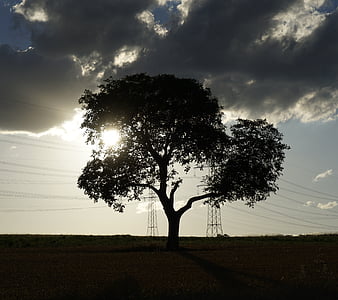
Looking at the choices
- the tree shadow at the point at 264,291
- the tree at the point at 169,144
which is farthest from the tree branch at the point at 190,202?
the tree shadow at the point at 264,291

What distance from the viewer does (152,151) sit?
54000 mm

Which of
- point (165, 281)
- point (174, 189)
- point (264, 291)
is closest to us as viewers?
point (264, 291)

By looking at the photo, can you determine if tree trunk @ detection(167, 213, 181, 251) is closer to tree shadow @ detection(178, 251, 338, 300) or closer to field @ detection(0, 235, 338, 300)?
field @ detection(0, 235, 338, 300)

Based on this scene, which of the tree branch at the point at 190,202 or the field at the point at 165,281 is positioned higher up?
the tree branch at the point at 190,202

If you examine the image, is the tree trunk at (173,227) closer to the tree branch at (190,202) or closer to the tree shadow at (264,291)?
the tree branch at (190,202)

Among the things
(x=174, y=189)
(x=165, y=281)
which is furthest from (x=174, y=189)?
(x=165, y=281)

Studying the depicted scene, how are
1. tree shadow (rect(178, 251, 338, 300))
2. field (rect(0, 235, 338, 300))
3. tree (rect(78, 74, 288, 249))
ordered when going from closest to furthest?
tree shadow (rect(178, 251, 338, 300)) → field (rect(0, 235, 338, 300)) → tree (rect(78, 74, 288, 249))

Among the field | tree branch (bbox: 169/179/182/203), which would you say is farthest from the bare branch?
the field

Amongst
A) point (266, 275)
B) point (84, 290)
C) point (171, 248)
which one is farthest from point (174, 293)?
point (171, 248)

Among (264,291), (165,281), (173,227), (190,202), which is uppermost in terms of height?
(190,202)

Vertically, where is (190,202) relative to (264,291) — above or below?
above

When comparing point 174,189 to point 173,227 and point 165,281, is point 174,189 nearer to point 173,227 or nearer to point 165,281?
point 173,227

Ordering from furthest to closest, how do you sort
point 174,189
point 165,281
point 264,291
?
point 174,189 < point 165,281 < point 264,291

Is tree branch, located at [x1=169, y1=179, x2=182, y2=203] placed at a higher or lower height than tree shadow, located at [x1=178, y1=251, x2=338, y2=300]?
higher
